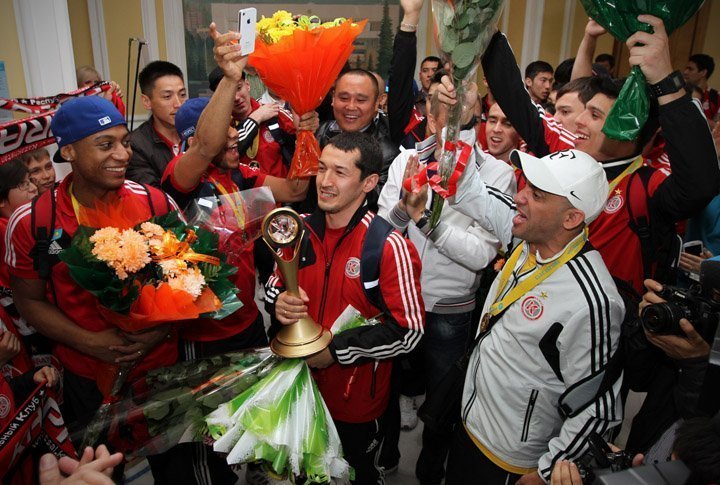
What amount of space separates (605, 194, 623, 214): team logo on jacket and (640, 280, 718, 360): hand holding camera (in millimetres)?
651

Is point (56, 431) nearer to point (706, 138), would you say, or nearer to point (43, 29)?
point (706, 138)

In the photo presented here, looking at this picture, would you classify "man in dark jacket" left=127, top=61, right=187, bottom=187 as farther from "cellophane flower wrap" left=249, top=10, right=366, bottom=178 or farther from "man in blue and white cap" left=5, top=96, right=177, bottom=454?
"cellophane flower wrap" left=249, top=10, right=366, bottom=178

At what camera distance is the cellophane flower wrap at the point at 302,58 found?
2402 millimetres

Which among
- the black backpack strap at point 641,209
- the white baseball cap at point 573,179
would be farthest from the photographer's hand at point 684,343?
the black backpack strap at point 641,209

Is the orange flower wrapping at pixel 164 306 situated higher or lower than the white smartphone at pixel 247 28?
lower

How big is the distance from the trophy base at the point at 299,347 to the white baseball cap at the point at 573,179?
88cm

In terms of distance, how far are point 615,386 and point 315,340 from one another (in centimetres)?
98

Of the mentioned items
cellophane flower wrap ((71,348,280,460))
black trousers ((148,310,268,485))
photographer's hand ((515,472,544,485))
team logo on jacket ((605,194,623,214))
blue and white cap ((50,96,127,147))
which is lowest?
black trousers ((148,310,268,485))

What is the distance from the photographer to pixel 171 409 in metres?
1.73

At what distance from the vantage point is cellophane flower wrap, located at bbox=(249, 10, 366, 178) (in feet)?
7.88

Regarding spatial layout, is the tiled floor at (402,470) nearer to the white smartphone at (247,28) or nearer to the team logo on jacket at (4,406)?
the team logo on jacket at (4,406)

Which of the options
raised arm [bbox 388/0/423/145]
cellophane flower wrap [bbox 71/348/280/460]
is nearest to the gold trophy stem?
cellophane flower wrap [bbox 71/348/280/460]

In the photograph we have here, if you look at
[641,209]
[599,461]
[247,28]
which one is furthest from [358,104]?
[599,461]

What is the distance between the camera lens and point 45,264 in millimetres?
1967
